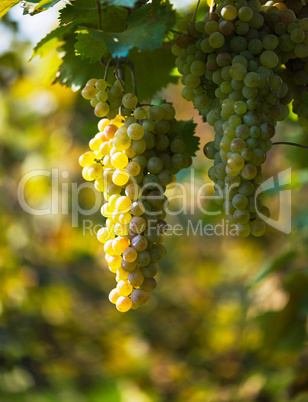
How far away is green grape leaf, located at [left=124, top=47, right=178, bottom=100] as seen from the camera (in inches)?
26.5

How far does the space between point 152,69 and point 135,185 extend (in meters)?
0.27

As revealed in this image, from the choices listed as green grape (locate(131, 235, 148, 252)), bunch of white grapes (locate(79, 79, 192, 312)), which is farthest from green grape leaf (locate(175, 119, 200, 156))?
green grape (locate(131, 235, 148, 252))

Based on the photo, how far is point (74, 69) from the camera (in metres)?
0.65

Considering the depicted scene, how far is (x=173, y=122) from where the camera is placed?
530 mm

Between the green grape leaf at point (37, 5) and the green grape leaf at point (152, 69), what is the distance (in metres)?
0.17

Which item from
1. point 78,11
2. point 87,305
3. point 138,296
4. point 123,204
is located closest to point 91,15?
point 78,11

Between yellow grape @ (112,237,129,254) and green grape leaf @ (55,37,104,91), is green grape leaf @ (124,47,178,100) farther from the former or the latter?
yellow grape @ (112,237,129,254)

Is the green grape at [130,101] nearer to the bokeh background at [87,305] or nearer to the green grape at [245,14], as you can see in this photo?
the green grape at [245,14]

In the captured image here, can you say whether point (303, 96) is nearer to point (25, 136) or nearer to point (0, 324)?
point (0, 324)

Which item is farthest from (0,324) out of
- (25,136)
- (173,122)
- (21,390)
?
(173,122)

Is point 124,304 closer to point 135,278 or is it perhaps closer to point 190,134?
point 135,278

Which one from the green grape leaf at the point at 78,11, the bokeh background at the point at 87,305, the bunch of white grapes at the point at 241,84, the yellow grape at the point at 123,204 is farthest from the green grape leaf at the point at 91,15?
the bokeh background at the point at 87,305

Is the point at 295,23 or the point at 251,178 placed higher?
the point at 295,23

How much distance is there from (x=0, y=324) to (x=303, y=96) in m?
1.51
